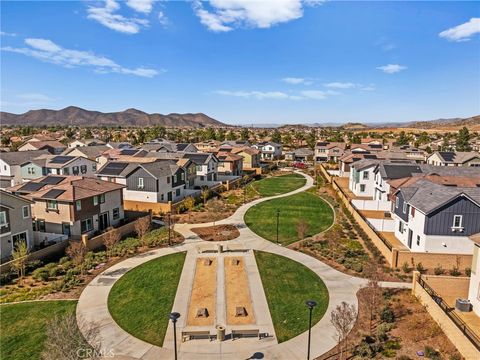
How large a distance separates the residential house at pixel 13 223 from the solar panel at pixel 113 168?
1774 centimetres

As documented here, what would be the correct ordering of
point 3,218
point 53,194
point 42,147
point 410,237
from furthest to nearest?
point 42,147, point 53,194, point 410,237, point 3,218

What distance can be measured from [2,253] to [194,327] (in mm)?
18046

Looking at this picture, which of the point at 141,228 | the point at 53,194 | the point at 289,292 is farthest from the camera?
the point at 141,228

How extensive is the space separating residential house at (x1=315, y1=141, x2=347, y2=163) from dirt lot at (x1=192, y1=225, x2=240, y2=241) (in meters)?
64.8

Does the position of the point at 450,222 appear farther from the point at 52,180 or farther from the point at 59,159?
the point at 59,159

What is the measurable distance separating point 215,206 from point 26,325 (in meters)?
28.9

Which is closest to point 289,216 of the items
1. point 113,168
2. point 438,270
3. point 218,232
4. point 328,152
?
point 218,232

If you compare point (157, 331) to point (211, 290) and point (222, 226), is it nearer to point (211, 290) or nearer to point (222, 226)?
point (211, 290)

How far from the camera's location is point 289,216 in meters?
43.8

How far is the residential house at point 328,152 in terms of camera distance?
3777 inches

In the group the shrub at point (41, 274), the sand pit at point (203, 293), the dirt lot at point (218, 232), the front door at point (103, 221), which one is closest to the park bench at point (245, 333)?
the sand pit at point (203, 293)

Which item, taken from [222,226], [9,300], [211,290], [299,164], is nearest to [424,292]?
[211,290]

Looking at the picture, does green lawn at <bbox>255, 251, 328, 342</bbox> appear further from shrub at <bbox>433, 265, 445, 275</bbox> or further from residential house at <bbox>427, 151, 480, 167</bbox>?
residential house at <bbox>427, 151, 480, 167</bbox>

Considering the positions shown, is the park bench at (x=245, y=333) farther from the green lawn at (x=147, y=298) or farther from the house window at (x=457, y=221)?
the house window at (x=457, y=221)
